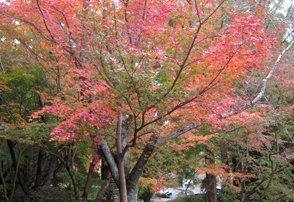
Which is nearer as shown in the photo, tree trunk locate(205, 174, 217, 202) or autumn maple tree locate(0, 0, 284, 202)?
autumn maple tree locate(0, 0, 284, 202)

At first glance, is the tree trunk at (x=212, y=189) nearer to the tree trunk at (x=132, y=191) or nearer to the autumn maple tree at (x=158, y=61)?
the tree trunk at (x=132, y=191)

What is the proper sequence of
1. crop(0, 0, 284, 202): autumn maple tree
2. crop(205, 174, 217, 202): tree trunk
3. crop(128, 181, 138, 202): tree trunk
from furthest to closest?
crop(205, 174, 217, 202): tree trunk < crop(128, 181, 138, 202): tree trunk < crop(0, 0, 284, 202): autumn maple tree

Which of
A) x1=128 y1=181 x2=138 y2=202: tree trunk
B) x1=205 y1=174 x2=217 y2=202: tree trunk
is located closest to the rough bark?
x1=128 y1=181 x2=138 y2=202: tree trunk

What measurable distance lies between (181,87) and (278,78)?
5999mm

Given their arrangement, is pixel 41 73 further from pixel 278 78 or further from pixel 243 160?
pixel 243 160

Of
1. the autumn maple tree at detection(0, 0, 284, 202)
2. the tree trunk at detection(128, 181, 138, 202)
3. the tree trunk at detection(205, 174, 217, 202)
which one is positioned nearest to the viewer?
the autumn maple tree at detection(0, 0, 284, 202)

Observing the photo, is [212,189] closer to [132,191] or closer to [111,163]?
[132,191]

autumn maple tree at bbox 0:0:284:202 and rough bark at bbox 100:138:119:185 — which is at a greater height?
autumn maple tree at bbox 0:0:284:202

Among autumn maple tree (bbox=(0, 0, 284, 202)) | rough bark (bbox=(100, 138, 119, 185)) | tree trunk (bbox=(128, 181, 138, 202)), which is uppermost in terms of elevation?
autumn maple tree (bbox=(0, 0, 284, 202))

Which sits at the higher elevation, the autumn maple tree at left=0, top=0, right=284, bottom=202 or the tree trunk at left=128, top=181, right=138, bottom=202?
the autumn maple tree at left=0, top=0, right=284, bottom=202

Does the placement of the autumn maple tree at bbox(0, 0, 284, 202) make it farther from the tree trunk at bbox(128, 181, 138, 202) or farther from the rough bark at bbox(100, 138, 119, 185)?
the tree trunk at bbox(128, 181, 138, 202)

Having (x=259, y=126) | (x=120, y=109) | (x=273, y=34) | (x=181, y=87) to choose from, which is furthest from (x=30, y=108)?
(x=273, y=34)

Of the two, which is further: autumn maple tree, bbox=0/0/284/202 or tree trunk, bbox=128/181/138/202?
tree trunk, bbox=128/181/138/202

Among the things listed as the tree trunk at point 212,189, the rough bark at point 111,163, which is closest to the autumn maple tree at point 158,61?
the rough bark at point 111,163
